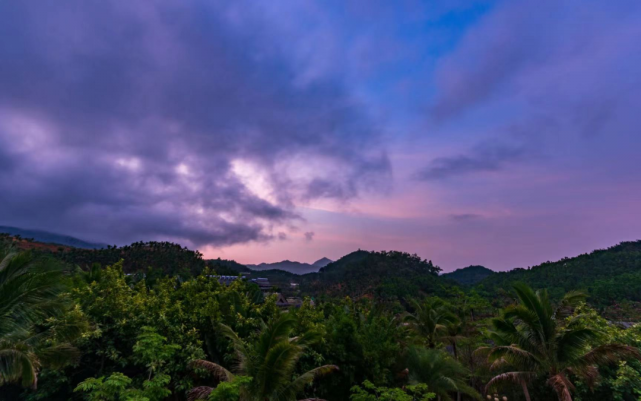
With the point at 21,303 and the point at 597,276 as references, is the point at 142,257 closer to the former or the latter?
the point at 21,303

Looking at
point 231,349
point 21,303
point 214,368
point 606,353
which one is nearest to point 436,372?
point 606,353

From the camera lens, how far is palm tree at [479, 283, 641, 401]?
13641 millimetres

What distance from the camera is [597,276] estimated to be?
7219 cm

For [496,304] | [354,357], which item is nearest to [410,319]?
[354,357]

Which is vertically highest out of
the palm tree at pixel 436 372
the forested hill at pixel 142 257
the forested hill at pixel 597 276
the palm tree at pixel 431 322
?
the forested hill at pixel 597 276

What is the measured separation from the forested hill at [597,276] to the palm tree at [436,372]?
39.3m

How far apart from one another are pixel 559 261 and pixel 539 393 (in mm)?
100677

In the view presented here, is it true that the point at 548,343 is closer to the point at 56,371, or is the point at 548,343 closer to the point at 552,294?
the point at 56,371

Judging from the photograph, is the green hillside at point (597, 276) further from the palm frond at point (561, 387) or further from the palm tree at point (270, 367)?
the palm tree at point (270, 367)

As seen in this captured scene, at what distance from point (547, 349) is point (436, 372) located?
19.4ft

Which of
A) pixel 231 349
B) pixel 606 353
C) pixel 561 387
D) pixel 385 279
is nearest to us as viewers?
pixel 561 387

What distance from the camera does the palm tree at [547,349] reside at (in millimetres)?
13641

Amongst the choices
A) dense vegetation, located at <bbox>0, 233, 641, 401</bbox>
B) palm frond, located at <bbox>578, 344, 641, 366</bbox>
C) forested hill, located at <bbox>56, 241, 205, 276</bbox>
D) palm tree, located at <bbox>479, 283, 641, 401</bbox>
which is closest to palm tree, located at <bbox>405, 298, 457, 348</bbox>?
dense vegetation, located at <bbox>0, 233, 641, 401</bbox>

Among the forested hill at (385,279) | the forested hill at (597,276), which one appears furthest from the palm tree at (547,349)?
the forested hill at (385,279)
